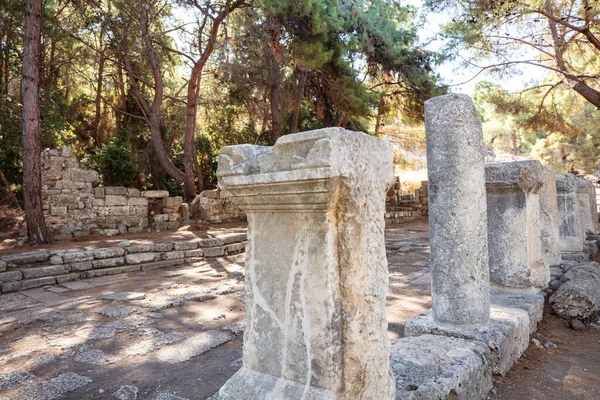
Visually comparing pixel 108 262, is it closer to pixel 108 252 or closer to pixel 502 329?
pixel 108 252

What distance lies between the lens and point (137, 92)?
14172 mm

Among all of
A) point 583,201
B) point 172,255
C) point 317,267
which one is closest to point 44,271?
point 172,255

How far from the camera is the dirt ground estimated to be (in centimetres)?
277

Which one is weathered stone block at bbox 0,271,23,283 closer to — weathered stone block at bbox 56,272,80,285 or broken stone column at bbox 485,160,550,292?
weathered stone block at bbox 56,272,80,285

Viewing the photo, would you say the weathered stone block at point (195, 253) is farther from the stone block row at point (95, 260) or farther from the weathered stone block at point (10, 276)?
the weathered stone block at point (10, 276)

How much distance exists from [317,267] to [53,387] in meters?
2.32

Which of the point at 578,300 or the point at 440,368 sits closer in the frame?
the point at 440,368

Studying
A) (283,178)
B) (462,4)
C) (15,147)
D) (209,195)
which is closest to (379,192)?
(283,178)

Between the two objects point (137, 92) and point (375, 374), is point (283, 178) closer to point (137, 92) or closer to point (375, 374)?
point (375, 374)

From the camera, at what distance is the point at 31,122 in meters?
9.21

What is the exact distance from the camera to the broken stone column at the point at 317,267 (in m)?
1.54

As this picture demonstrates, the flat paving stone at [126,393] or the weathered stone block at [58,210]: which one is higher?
the weathered stone block at [58,210]

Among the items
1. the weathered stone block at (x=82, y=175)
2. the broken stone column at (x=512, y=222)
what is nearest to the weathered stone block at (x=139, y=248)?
the weathered stone block at (x=82, y=175)

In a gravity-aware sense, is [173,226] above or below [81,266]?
above
